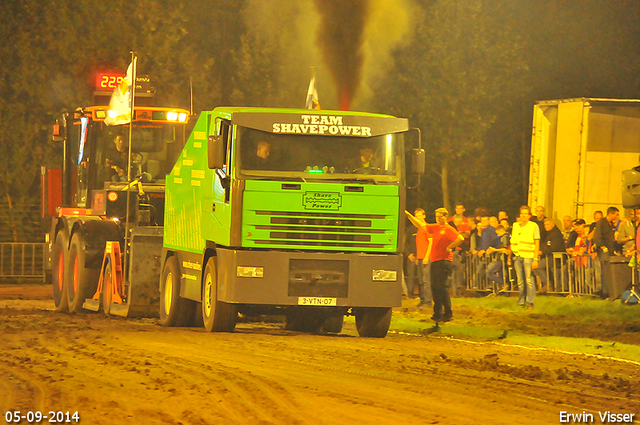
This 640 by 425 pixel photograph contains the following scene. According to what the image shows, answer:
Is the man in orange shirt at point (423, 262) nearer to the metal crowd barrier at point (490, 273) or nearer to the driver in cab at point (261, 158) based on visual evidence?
the metal crowd barrier at point (490, 273)

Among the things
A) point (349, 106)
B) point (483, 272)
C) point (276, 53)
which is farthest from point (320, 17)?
point (276, 53)

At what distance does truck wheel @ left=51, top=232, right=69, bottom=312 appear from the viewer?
68.6ft

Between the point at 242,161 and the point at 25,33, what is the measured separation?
25212 millimetres

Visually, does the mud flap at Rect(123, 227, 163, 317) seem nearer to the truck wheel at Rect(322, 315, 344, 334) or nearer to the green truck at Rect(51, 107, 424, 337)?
the green truck at Rect(51, 107, 424, 337)

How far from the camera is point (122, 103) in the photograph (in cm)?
1962

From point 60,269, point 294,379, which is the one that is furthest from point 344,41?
point 294,379

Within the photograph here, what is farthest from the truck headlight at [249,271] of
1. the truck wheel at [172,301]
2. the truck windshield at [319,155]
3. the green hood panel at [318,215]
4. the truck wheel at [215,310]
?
the truck wheel at [172,301]

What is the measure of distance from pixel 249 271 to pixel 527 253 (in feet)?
24.5

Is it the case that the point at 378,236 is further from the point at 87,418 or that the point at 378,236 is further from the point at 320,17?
the point at 320,17

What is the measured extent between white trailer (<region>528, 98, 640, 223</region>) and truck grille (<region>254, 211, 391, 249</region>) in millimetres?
9110

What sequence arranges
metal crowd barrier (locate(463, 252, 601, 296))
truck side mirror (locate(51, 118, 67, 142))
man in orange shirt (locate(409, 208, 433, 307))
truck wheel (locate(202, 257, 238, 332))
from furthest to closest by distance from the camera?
metal crowd barrier (locate(463, 252, 601, 296))
truck side mirror (locate(51, 118, 67, 142))
man in orange shirt (locate(409, 208, 433, 307))
truck wheel (locate(202, 257, 238, 332))

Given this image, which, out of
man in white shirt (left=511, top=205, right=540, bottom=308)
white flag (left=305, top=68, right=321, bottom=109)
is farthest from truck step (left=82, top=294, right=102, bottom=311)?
man in white shirt (left=511, top=205, right=540, bottom=308)

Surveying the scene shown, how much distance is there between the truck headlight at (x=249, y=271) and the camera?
49.5ft

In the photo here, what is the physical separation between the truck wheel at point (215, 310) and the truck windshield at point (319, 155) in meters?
1.66
